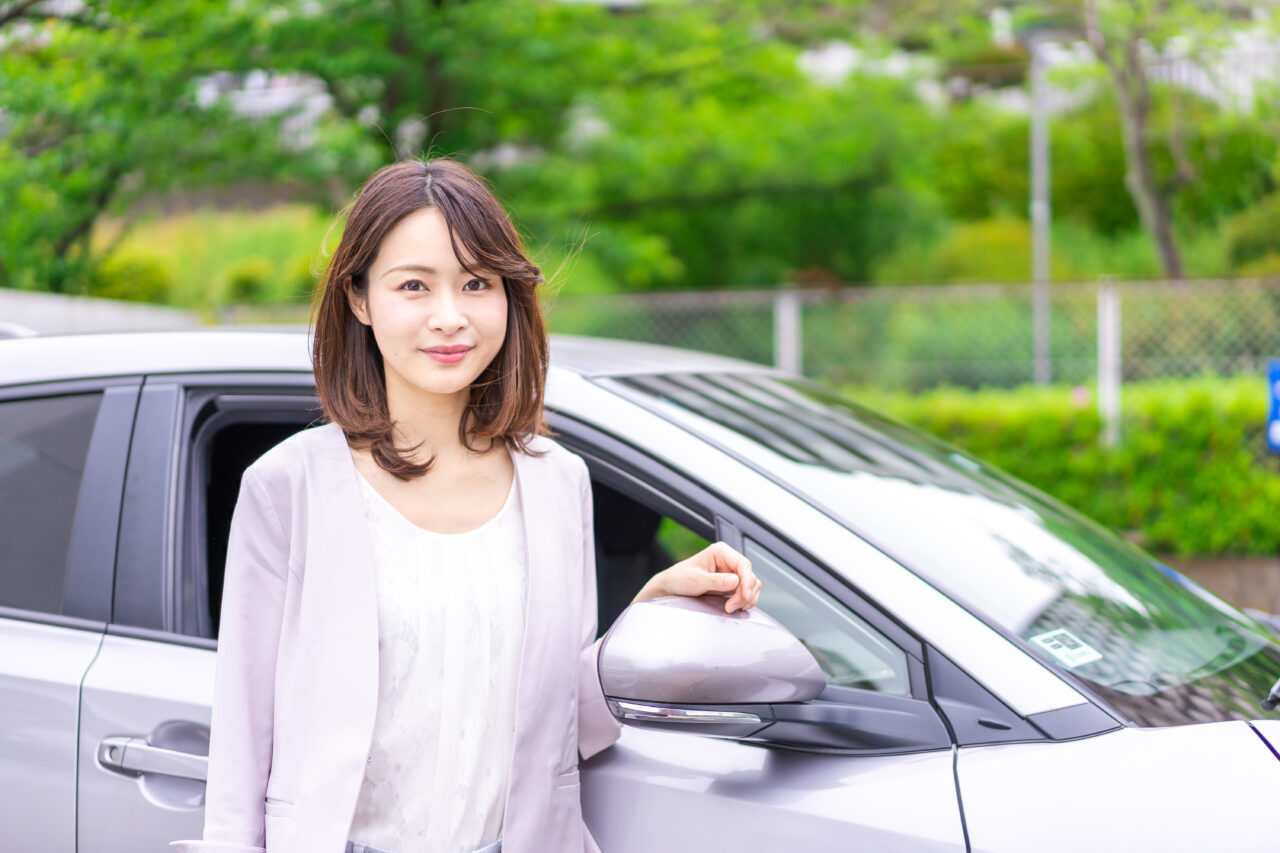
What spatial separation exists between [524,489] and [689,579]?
0.25m

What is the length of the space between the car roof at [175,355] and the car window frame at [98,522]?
6 cm

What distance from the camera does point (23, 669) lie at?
1.86m

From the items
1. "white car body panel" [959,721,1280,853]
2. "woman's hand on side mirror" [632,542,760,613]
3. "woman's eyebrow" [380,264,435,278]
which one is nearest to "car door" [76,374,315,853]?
"woman's eyebrow" [380,264,435,278]

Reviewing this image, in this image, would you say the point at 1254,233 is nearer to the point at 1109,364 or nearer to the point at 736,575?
the point at 1109,364

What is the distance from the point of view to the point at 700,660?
53.5 inches

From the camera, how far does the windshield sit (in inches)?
65.2

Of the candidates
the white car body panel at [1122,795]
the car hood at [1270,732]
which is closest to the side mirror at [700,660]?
the white car body panel at [1122,795]

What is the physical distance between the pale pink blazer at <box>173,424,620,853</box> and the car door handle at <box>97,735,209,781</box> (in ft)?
1.12

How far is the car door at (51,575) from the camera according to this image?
1.79 m

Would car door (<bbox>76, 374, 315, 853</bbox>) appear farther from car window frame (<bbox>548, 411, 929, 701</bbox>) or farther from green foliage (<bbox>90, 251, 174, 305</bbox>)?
green foliage (<bbox>90, 251, 174, 305</bbox>)

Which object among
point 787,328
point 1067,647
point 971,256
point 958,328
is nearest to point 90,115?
point 787,328

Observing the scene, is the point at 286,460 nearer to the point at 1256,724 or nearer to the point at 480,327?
the point at 480,327

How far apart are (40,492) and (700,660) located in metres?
1.31

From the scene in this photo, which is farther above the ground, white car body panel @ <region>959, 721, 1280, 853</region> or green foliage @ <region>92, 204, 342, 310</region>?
green foliage @ <region>92, 204, 342, 310</region>
